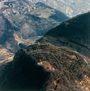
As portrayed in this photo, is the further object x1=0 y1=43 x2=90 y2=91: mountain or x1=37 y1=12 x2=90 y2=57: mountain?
x1=37 y1=12 x2=90 y2=57: mountain

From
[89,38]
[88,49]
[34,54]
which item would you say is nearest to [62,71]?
[34,54]

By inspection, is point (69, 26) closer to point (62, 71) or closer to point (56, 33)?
point (56, 33)

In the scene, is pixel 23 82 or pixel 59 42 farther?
pixel 59 42

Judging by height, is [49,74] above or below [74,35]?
above

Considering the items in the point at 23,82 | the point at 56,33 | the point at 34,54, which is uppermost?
the point at 34,54

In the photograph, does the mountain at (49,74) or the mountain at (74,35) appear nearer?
the mountain at (49,74)

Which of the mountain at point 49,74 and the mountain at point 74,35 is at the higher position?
the mountain at point 49,74

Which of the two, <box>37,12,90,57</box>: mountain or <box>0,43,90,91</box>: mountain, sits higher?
<box>0,43,90,91</box>: mountain

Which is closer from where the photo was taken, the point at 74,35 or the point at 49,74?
the point at 49,74
